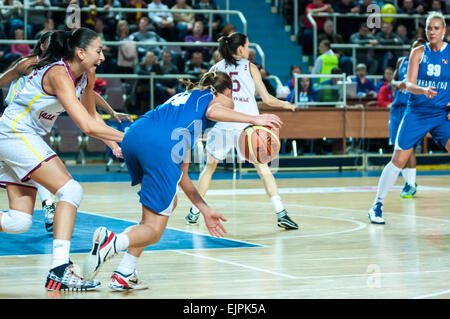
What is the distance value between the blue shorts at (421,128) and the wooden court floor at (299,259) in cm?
86

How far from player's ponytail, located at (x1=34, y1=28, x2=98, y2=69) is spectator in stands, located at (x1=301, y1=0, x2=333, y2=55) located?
48.9 ft

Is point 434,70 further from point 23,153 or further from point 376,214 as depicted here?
point 23,153

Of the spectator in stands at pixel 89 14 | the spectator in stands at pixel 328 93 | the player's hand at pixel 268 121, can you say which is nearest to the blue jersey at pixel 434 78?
the player's hand at pixel 268 121

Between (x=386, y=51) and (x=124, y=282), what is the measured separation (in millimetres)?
15203

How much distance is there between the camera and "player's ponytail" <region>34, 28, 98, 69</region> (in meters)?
5.10

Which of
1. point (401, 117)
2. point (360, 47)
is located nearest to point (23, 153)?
point (401, 117)

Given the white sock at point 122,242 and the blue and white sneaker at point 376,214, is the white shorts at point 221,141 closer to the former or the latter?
the blue and white sneaker at point 376,214

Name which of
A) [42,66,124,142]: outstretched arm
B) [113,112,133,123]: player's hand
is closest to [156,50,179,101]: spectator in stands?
[113,112,133,123]: player's hand

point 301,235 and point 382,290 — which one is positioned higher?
point 382,290

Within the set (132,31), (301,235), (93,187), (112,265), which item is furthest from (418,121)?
(132,31)

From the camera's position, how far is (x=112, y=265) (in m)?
5.80

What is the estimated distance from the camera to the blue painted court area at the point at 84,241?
6574 mm

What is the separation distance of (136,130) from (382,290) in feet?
5.84

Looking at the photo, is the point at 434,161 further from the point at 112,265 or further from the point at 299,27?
the point at 112,265
